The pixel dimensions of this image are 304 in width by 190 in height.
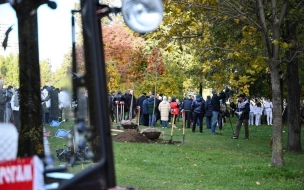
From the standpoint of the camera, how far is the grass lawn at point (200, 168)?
1197 centimetres

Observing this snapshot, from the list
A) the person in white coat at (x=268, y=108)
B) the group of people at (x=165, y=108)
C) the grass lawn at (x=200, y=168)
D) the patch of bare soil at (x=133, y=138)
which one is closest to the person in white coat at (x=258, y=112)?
the person in white coat at (x=268, y=108)

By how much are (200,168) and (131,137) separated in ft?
24.3

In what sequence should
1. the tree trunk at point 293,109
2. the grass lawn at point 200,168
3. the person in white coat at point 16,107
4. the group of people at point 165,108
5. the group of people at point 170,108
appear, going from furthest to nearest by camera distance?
the group of people at point 165,108 < the group of people at point 170,108 < the tree trunk at point 293,109 < the grass lawn at point 200,168 < the person in white coat at point 16,107

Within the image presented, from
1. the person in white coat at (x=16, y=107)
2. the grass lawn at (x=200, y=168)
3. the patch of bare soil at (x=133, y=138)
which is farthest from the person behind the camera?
the patch of bare soil at (x=133, y=138)

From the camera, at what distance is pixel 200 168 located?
1436 cm

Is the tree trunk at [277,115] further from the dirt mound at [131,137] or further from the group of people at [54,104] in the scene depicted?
the group of people at [54,104]

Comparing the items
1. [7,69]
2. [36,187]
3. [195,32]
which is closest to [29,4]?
[7,69]

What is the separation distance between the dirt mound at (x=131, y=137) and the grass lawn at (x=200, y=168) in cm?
112

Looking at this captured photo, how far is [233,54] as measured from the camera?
1477 centimetres

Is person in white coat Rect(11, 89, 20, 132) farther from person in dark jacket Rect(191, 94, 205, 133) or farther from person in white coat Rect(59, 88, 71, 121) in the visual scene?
person in dark jacket Rect(191, 94, 205, 133)

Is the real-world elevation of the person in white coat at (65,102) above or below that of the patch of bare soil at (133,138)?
above

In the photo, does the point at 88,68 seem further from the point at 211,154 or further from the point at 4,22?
the point at 211,154

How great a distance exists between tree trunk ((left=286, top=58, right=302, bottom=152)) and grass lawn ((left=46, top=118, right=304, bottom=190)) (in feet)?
2.52

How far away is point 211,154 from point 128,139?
182 inches
